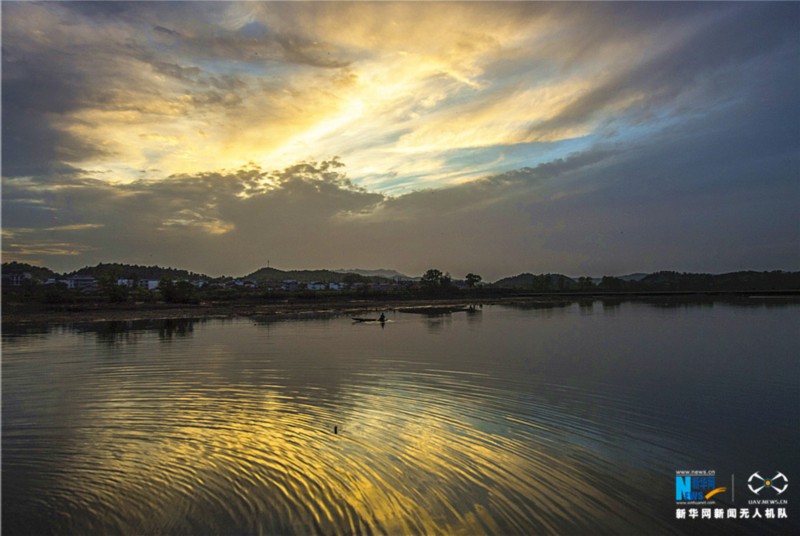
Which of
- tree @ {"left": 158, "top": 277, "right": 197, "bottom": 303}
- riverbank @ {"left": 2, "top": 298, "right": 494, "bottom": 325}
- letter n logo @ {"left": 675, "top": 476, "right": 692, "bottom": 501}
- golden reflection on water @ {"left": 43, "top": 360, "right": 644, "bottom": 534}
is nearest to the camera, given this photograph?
golden reflection on water @ {"left": 43, "top": 360, "right": 644, "bottom": 534}

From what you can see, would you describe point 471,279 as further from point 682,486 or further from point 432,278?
point 682,486

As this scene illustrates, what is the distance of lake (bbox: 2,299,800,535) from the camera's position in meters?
7.96

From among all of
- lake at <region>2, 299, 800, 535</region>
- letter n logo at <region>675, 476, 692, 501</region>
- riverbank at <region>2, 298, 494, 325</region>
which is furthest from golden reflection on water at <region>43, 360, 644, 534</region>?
riverbank at <region>2, 298, 494, 325</region>

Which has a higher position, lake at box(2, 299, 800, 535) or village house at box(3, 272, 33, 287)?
village house at box(3, 272, 33, 287)

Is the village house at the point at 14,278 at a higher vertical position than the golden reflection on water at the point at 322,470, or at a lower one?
higher

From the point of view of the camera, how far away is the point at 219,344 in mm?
33594

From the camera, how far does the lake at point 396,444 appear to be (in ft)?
26.1

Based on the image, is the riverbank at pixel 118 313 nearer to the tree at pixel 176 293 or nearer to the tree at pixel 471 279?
the tree at pixel 176 293

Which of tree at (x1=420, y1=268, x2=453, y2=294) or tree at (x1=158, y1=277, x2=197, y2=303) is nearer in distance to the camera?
tree at (x1=158, y1=277, x2=197, y2=303)

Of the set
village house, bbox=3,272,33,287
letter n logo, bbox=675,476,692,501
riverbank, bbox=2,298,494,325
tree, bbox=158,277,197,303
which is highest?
village house, bbox=3,272,33,287

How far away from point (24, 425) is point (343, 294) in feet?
313

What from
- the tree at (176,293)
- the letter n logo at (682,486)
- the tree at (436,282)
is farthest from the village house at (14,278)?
the letter n logo at (682,486)

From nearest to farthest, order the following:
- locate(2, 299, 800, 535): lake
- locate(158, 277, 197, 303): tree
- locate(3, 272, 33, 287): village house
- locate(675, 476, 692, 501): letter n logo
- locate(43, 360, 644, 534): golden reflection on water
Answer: locate(43, 360, 644, 534): golden reflection on water < locate(2, 299, 800, 535): lake < locate(675, 476, 692, 501): letter n logo < locate(158, 277, 197, 303): tree < locate(3, 272, 33, 287): village house

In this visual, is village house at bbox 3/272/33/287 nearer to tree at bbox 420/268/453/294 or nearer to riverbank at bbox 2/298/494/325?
riverbank at bbox 2/298/494/325
